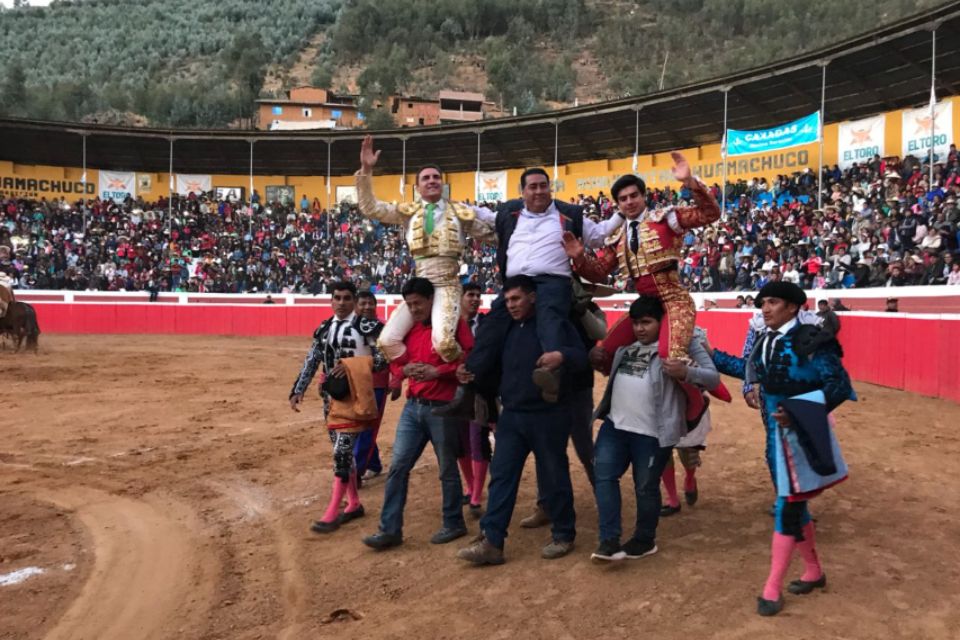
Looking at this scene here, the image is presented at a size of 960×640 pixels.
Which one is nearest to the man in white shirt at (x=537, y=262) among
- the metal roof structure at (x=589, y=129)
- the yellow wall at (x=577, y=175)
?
the metal roof structure at (x=589, y=129)

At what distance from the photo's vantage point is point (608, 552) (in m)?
4.11

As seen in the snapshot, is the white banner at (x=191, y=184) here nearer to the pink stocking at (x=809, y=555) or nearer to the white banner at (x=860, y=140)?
the white banner at (x=860, y=140)

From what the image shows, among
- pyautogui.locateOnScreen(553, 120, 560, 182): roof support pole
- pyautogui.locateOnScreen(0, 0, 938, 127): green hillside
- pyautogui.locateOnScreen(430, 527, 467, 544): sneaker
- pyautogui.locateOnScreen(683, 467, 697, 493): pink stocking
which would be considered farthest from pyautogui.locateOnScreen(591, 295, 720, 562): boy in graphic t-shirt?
pyautogui.locateOnScreen(0, 0, 938, 127): green hillside

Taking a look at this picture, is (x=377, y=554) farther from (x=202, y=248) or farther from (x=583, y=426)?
(x=202, y=248)

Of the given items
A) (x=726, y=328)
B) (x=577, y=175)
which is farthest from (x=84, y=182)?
(x=726, y=328)

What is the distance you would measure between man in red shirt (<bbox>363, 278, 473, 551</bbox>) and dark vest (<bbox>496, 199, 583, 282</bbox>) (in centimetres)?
51

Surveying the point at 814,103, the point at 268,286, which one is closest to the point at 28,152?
the point at 268,286

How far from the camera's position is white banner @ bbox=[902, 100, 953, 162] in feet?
65.4

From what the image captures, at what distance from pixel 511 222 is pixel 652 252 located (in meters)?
0.90

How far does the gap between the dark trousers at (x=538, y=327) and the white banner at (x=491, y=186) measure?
1055 inches

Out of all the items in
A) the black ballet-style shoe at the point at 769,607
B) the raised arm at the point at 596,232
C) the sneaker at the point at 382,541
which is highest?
the raised arm at the point at 596,232

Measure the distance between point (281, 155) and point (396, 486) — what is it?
3061 centimetres

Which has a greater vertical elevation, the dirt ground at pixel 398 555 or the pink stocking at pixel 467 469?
the pink stocking at pixel 467 469

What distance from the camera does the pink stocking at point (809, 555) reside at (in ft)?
12.2
